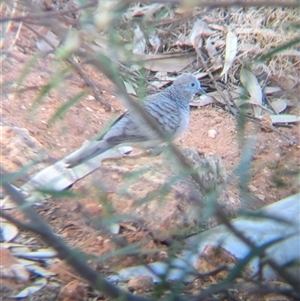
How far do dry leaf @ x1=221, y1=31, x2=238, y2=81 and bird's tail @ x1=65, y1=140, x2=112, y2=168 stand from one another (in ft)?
7.38

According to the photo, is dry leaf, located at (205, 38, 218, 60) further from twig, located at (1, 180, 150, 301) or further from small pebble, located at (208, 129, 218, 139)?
twig, located at (1, 180, 150, 301)

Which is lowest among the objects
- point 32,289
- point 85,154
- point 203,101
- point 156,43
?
point 32,289

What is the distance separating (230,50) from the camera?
616 centimetres

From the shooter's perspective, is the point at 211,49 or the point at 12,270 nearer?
the point at 12,270

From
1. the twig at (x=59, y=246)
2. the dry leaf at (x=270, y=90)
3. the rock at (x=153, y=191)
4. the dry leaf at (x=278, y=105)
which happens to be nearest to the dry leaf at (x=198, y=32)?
the dry leaf at (x=270, y=90)

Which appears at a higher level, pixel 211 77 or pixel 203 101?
pixel 211 77

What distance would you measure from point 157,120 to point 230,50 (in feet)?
4.80

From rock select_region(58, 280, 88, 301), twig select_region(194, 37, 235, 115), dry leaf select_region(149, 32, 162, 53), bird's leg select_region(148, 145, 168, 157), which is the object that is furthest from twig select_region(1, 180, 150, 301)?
dry leaf select_region(149, 32, 162, 53)

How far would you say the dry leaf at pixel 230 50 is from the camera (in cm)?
610

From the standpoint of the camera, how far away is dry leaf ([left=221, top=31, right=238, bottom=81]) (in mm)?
6102

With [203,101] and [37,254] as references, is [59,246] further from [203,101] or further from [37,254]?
[203,101]

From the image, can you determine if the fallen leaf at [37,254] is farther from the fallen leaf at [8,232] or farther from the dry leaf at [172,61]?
the dry leaf at [172,61]

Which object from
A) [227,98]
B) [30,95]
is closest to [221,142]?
[227,98]

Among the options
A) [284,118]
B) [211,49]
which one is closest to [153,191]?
[284,118]
